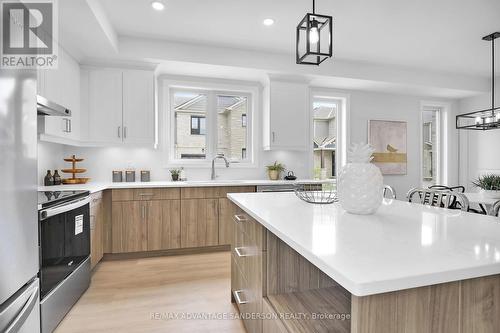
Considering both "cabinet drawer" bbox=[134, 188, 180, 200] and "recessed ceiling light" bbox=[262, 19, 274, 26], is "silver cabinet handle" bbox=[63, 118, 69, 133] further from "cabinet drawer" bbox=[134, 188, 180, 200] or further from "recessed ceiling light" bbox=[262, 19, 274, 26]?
"recessed ceiling light" bbox=[262, 19, 274, 26]

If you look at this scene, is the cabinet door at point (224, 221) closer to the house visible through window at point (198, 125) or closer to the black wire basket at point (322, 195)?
the house visible through window at point (198, 125)

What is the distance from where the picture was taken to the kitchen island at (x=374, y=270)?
0.69m

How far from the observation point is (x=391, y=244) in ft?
2.93

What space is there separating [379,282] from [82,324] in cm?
214

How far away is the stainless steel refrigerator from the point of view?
1131mm

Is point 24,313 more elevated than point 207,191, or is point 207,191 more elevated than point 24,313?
point 207,191

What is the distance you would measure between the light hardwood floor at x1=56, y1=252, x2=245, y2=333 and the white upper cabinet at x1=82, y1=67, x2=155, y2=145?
1.54 metres

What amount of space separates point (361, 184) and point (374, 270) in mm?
759

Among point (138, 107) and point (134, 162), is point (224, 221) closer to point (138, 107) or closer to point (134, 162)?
point (134, 162)

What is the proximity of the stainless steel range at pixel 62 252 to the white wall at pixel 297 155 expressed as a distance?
1.13 metres

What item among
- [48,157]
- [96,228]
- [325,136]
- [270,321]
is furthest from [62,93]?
[325,136]

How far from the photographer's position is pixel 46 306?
1.75 m

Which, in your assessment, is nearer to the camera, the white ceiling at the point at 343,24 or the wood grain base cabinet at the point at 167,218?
the white ceiling at the point at 343,24

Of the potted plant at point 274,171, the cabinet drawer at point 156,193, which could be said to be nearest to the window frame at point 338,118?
the potted plant at point 274,171
